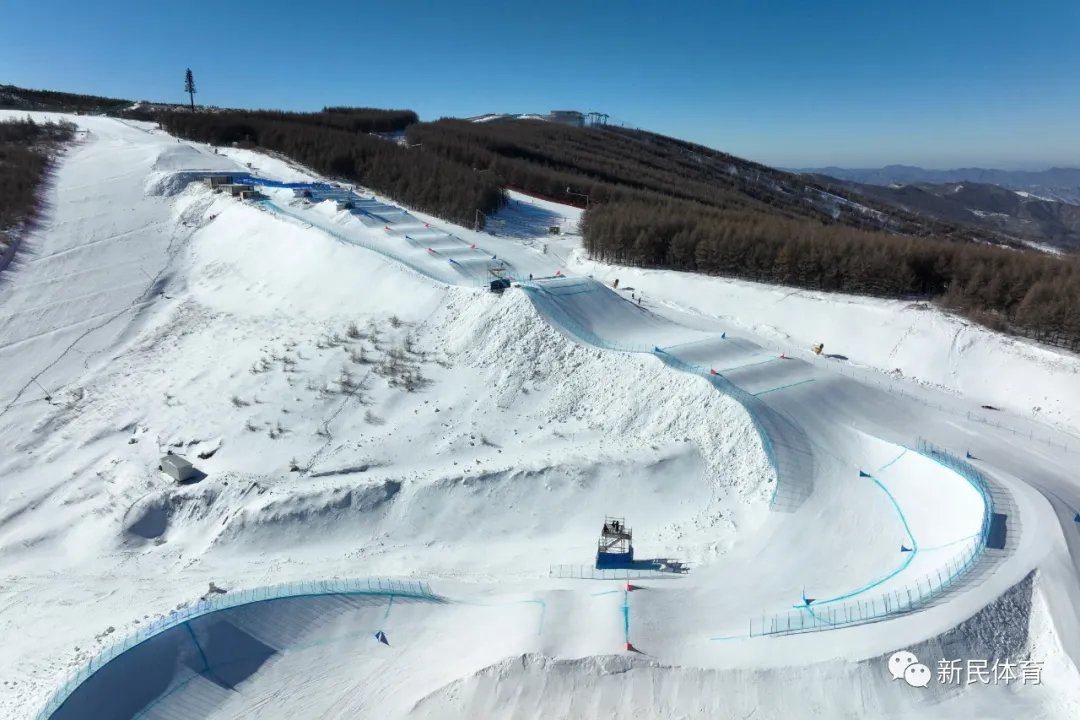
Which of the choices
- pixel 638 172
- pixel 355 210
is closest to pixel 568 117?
pixel 638 172

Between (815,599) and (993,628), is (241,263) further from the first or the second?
(993,628)

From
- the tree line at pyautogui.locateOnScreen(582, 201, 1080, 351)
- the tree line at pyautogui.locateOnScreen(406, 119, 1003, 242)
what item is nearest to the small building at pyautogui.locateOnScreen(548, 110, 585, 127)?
the tree line at pyautogui.locateOnScreen(406, 119, 1003, 242)

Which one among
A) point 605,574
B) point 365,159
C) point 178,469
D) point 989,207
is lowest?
point 605,574

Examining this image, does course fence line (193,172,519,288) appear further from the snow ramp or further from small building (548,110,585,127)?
small building (548,110,585,127)

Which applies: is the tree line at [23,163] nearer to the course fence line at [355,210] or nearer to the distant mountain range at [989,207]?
the course fence line at [355,210]

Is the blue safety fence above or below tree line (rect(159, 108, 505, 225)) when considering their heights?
below

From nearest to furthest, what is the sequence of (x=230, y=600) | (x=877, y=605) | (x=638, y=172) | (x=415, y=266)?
1. (x=877, y=605)
2. (x=230, y=600)
3. (x=415, y=266)
4. (x=638, y=172)

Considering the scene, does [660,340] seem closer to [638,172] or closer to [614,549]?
[614,549]

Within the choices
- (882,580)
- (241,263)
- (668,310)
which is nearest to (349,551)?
(882,580)
